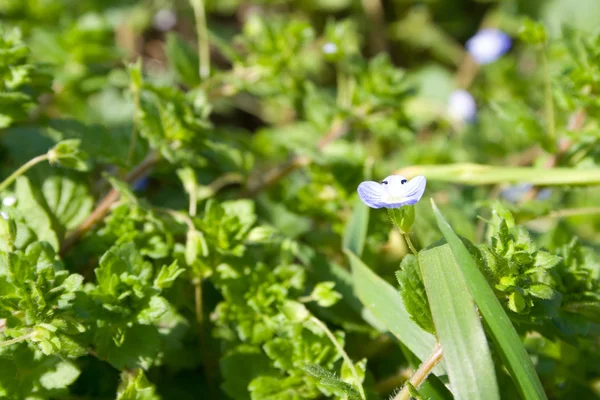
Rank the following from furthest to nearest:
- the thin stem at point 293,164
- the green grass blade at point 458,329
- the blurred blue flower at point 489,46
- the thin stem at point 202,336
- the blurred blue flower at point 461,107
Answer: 1. the blurred blue flower at point 489,46
2. the blurred blue flower at point 461,107
3. the thin stem at point 293,164
4. the thin stem at point 202,336
5. the green grass blade at point 458,329

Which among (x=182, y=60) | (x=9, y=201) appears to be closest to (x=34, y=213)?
(x=9, y=201)

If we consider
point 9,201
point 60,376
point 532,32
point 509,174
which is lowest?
point 60,376

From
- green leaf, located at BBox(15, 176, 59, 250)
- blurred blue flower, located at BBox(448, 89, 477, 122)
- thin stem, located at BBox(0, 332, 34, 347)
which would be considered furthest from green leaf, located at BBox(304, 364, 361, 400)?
blurred blue flower, located at BBox(448, 89, 477, 122)

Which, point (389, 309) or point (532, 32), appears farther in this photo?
point (532, 32)

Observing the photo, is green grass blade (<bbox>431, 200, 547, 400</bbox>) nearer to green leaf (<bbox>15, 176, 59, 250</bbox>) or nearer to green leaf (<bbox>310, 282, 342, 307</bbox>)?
green leaf (<bbox>310, 282, 342, 307</bbox>)

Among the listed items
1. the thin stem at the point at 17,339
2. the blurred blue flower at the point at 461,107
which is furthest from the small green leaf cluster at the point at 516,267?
the blurred blue flower at the point at 461,107

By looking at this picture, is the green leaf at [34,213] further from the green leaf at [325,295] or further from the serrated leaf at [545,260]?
the serrated leaf at [545,260]

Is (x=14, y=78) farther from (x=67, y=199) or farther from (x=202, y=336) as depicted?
(x=202, y=336)
